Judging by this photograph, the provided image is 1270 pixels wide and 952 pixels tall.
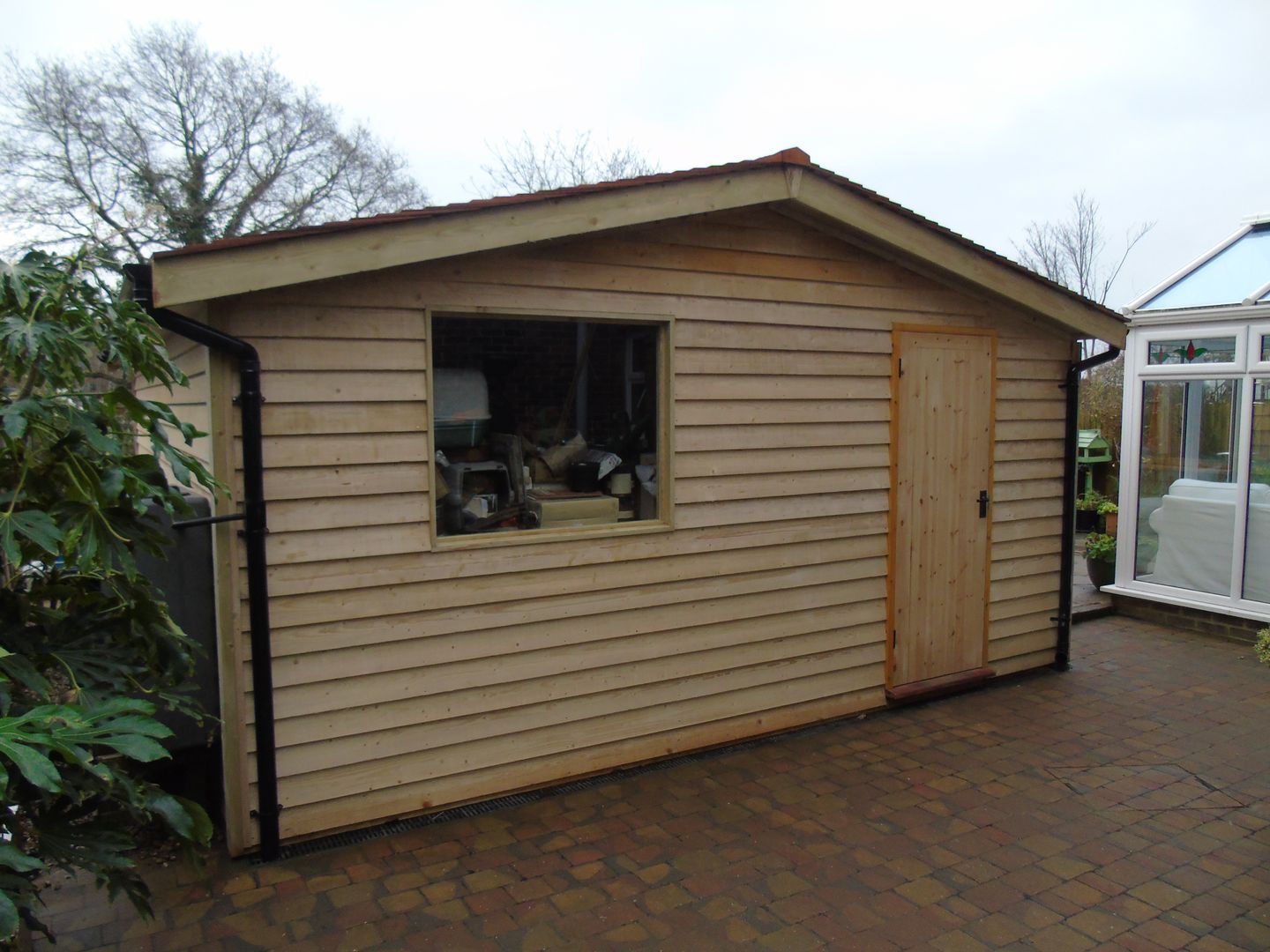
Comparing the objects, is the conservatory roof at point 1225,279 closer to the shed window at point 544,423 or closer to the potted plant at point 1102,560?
the potted plant at point 1102,560

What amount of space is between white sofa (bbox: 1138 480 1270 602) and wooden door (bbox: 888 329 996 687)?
2.55 metres

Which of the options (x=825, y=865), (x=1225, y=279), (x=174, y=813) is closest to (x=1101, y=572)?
(x=1225, y=279)

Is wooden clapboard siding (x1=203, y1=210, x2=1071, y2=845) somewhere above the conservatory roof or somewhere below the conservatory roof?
below

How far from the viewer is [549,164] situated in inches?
822

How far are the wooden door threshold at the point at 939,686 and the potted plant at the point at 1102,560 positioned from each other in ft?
9.06

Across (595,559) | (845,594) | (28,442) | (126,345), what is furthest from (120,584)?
(845,594)

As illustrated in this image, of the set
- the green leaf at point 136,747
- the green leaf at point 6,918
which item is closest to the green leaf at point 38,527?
the green leaf at point 136,747

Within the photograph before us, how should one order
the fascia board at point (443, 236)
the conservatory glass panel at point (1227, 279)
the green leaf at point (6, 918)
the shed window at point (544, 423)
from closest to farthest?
1. the green leaf at point (6, 918)
2. the fascia board at point (443, 236)
3. the shed window at point (544, 423)
4. the conservatory glass panel at point (1227, 279)

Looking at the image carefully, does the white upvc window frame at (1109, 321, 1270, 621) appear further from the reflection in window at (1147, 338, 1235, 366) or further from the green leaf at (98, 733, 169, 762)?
the green leaf at (98, 733, 169, 762)

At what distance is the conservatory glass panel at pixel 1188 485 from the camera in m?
6.79

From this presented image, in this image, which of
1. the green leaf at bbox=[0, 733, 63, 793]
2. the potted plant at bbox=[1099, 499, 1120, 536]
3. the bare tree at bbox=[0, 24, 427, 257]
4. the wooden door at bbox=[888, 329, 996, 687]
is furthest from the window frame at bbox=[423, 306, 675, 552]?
the bare tree at bbox=[0, 24, 427, 257]

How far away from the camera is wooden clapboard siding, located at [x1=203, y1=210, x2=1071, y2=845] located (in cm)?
357

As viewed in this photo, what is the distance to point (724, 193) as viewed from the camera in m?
4.24

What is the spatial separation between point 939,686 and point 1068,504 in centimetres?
169
